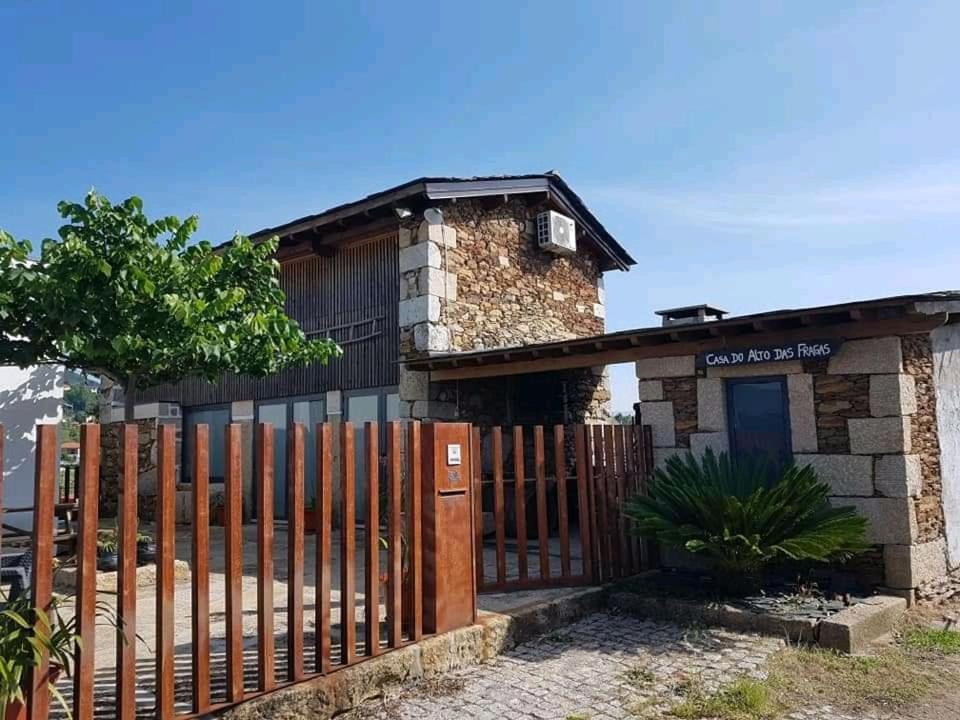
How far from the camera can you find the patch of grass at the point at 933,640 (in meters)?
5.22

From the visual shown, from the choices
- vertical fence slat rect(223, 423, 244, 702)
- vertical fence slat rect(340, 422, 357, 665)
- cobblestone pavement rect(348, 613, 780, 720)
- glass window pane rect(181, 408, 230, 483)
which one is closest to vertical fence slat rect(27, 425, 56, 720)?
vertical fence slat rect(223, 423, 244, 702)

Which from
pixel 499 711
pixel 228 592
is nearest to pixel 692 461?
pixel 499 711

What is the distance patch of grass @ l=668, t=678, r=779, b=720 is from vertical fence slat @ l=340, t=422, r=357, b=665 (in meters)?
1.88

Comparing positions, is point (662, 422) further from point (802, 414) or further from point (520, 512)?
point (520, 512)

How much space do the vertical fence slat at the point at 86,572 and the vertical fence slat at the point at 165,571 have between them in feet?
0.96

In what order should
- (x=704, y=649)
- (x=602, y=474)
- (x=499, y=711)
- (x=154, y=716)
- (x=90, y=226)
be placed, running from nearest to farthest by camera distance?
(x=154, y=716)
(x=499, y=711)
(x=704, y=649)
(x=602, y=474)
(x=90, y=226)

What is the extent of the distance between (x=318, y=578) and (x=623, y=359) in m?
4.69

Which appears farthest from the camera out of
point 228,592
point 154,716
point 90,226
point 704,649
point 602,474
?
point 90,226

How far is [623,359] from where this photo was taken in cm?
786

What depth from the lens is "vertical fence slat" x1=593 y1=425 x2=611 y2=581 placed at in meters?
6.68

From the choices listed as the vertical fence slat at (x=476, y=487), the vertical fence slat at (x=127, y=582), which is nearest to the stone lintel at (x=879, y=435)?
the vertical fence slat at (x=476, y=487)

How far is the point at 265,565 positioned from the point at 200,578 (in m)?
0.36

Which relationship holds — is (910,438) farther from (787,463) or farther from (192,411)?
(192,411)

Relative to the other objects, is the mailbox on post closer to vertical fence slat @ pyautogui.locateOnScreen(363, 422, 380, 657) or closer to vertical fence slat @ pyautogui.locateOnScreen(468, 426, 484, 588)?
vertical fence slat @ pyautogui.locateOnScreen(468, 426, 484, 588)
